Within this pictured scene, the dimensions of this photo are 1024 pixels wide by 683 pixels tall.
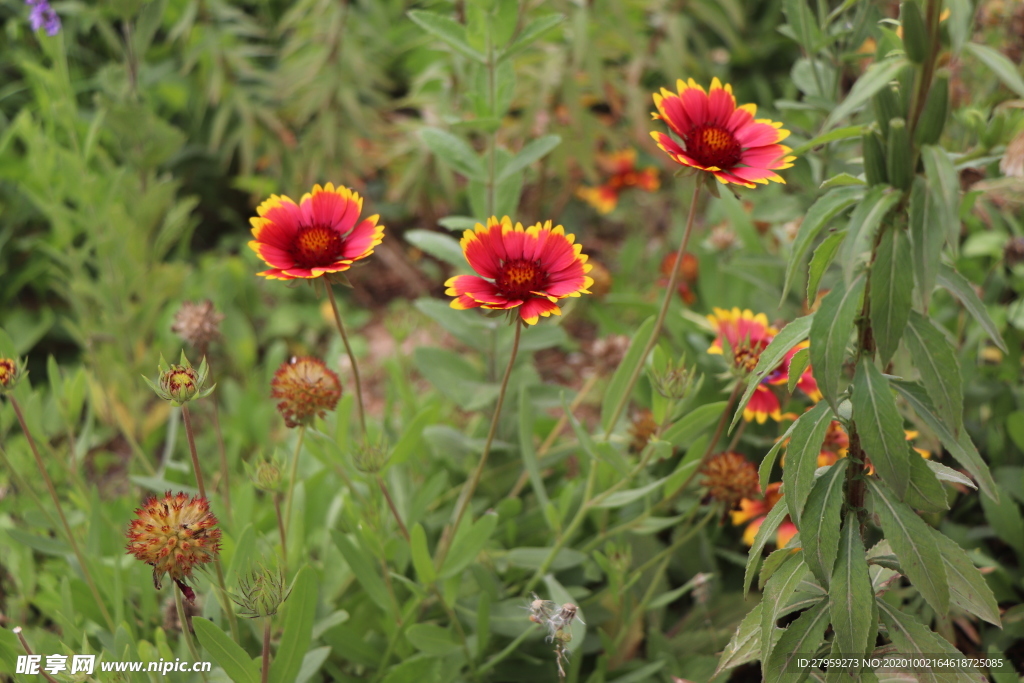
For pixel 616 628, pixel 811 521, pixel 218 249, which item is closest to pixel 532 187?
pixel 218 249

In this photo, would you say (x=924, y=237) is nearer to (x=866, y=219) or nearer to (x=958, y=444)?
(x=866, y=219)

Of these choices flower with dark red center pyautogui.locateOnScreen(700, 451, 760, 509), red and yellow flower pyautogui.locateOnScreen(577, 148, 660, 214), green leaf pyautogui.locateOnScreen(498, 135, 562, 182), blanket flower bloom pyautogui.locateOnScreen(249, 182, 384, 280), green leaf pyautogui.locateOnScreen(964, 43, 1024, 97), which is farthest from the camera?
red and yellow flower pyautogui.locateOnScreen(577, 148, 660, 214)

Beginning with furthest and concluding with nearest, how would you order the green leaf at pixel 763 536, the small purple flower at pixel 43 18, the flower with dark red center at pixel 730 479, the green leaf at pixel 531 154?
the small purple flower at pixel 43 18, the green leaf at pixel 531 154, the flower with dark red center at pixel 730 479, the green leaf at pixel 763 536

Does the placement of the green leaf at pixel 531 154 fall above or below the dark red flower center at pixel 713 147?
below

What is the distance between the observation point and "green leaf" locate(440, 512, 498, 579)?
3.79ft

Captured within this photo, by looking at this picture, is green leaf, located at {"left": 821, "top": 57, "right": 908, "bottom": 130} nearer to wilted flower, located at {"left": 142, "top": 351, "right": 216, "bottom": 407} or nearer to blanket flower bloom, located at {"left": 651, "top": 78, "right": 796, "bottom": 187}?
blanket flower bloom, located at {"left": 651, "top": 78, "right": 796, "bottom": 187}

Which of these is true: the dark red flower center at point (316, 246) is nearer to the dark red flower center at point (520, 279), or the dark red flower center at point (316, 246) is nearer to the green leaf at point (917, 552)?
the dark red flower center at point (520, 279)

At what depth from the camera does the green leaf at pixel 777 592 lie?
848 millimetres

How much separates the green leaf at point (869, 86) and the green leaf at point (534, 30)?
2.01 feet

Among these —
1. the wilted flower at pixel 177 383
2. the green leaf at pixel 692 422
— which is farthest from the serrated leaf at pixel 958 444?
the wilted flower at pixel 177 383

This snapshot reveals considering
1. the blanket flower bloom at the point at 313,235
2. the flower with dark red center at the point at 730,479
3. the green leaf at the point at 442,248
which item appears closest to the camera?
the blanket flower bloom at the point at 313,235

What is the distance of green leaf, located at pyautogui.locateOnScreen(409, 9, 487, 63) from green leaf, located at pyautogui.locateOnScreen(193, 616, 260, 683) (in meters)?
0.98

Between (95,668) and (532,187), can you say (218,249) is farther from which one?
(95,668)

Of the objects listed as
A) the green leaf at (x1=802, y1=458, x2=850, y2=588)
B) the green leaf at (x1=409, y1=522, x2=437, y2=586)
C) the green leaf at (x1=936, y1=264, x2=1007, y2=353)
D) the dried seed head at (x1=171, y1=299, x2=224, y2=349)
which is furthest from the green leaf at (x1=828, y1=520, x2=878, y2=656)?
the dried seed head at (x1=171, y1=299, x2=224, y2=349)
